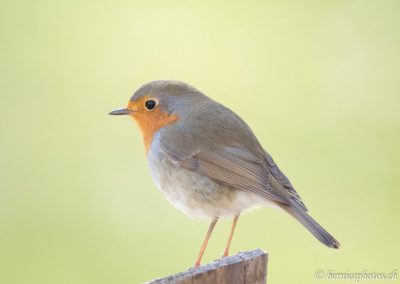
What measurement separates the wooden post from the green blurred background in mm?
2319

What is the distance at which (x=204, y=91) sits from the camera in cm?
770

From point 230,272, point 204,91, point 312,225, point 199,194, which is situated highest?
point 204,91

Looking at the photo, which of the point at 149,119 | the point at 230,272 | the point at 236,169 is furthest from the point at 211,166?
the point at 230,272

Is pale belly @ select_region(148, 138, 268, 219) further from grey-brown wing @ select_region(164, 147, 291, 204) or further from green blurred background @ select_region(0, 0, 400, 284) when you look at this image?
green blurred background @ select_region(0, 0, 400, 284)

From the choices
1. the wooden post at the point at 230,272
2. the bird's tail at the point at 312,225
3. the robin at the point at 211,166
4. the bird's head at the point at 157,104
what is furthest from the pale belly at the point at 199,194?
the wooden post at the point at 230,272

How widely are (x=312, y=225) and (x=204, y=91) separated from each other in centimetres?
385

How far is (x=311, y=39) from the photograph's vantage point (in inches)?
340

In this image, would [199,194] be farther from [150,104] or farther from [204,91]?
[204,91]

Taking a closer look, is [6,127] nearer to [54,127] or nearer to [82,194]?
[54,127]

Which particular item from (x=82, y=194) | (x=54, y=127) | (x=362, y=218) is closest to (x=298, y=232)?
(x=362, y=218)

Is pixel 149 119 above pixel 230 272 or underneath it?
above

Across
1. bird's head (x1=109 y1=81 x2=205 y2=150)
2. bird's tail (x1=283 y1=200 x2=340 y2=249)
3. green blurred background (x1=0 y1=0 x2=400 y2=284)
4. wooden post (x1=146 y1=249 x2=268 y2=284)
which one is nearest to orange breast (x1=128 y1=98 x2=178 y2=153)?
bird's head (x1=109 y1=81 x2=205 y2=150)

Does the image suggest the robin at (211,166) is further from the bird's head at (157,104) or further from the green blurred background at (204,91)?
the green blurred background at (204,91)

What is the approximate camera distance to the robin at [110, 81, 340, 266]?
171 inches
